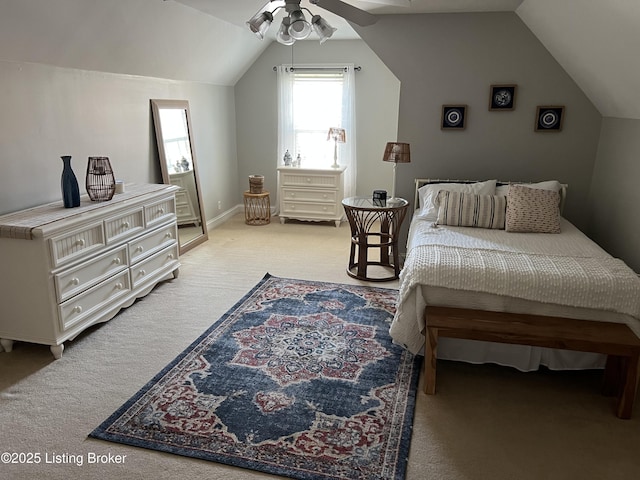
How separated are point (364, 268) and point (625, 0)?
8.75 ft

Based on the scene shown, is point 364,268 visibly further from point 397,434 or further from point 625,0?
point 625,0

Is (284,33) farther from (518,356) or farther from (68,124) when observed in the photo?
(518,356)

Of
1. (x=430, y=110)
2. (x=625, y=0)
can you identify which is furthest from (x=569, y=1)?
(x=430, y=110)

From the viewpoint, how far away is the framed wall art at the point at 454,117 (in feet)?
15.0

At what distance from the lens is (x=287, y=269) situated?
4.69 m

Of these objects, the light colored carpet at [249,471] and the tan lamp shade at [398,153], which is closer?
the light colored carpet at [249,471]

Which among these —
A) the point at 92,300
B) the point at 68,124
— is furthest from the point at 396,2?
the point at 92,300

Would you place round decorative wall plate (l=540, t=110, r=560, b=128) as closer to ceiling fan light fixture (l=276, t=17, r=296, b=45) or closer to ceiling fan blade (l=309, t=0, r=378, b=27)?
ceiling fan blade (l=309, t=0, r=378, b=27)

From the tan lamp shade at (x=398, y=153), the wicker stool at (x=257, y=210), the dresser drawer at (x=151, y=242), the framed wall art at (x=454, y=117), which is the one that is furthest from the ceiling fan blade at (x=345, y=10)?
the wicker stool at (x=257, y=210)

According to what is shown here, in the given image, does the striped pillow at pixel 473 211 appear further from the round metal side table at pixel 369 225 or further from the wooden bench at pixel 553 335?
the wooden bench at pixel 553 335

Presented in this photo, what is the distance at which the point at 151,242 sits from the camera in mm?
3984

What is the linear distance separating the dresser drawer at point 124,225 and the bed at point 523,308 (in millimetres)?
2023

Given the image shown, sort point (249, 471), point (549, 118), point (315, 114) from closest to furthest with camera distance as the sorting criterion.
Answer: point (249, 471)
point (549, 118)
point (315, 114)

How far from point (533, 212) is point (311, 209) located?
310 cm
